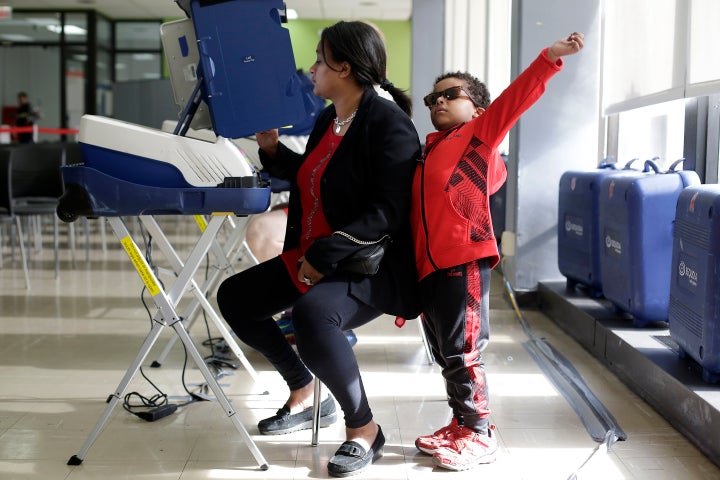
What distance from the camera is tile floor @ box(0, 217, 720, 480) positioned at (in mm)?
2279

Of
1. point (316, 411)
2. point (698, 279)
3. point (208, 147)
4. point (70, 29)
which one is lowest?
point (316, 411)

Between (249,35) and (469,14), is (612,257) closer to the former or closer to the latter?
(249,35)

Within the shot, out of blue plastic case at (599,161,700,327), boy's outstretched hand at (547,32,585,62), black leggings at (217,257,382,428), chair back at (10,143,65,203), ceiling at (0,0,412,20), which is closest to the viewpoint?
boy's outstretched hand at (547,32,585,62)

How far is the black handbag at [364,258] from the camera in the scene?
7.09 ft

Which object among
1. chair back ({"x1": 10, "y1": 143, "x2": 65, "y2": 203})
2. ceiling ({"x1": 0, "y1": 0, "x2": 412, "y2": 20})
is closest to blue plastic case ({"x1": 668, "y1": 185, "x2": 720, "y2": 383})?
chair back ({"x1": 10, "y1": 143, "x2": 65, "y2": 203})

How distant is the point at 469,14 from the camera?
8766 mm

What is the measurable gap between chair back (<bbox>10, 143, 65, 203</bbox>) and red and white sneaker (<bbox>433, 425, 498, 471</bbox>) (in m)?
4.88

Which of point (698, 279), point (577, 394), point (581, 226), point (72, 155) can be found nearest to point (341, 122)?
point (698, 279)

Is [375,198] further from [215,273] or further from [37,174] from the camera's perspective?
[37,174]

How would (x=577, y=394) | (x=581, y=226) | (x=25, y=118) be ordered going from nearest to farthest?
1. (x=577, y=394)
2. (x=581, y=226)
3. (x=25, y=118)

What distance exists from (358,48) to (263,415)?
1193 mm

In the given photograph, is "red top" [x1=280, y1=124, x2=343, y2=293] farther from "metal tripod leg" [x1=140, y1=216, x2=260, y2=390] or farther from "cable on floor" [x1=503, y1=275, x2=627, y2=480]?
"cable on floor" [x1=503, y1=275, x2=627, y2=480]

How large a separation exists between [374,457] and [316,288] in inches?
19.7

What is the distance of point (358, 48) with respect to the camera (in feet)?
7.50
